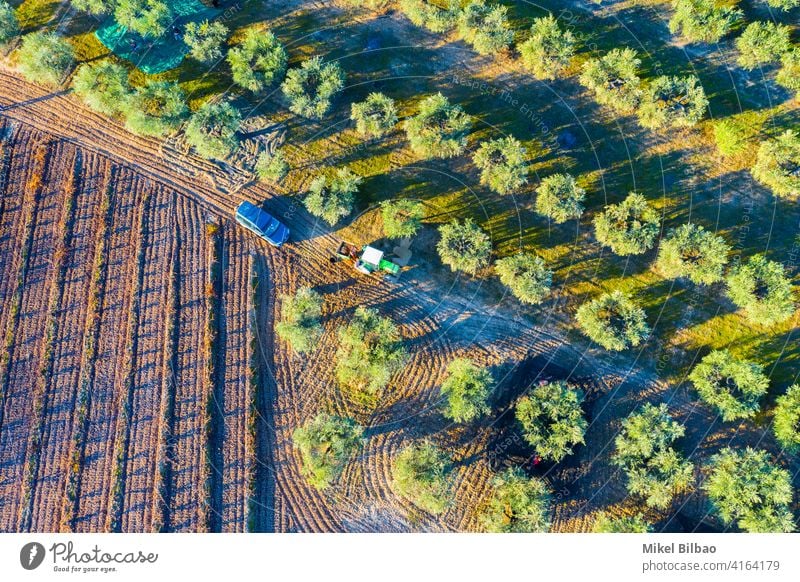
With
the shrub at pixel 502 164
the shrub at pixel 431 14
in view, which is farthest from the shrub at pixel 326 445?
the shrub at pixel 431 14

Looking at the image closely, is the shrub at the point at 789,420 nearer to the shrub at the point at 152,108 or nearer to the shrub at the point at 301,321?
the shrub at the point at 301,321

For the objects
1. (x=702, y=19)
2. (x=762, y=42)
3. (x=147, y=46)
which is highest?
(x=702, y=19)

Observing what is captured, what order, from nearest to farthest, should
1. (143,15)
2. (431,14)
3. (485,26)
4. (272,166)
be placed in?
(272,166), (143,15), (485,26), (431,14)

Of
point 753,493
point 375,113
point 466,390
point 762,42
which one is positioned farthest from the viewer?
point 762,42

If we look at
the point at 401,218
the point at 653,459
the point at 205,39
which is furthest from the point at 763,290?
the point at 205,39

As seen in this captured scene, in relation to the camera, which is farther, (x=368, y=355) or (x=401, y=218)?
(x=401, y=218)

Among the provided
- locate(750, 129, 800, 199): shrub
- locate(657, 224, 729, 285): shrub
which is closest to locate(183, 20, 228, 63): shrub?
locate(657, 224, 729, 285): shrub
